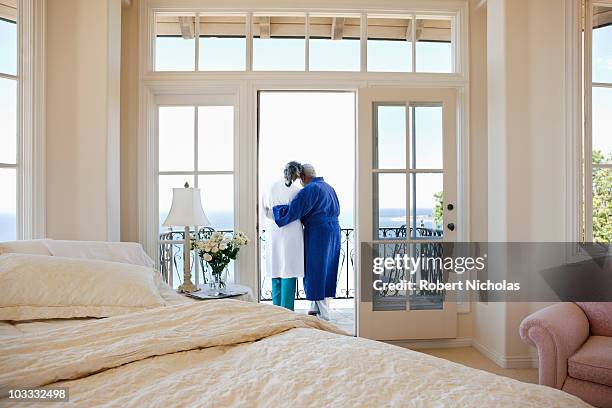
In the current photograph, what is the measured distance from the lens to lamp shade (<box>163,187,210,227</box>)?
9.45 feet

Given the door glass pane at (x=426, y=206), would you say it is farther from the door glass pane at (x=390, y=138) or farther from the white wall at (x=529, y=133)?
the white wall at (x=529, y=133)

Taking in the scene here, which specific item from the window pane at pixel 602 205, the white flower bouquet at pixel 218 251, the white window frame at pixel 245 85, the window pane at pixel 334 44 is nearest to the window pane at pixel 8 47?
the white window frame at pixel 245 85

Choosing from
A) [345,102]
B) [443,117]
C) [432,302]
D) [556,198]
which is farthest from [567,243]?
[345,102]

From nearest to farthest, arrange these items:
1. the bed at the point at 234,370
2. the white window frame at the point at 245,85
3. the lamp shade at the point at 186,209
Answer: the bed at the point at 234,370 < the lamp shade at the point at 186,209 < the white window frame at the point at 245,85

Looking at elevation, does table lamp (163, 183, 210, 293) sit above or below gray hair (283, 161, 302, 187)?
below

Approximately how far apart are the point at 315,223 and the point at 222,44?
1691 mm

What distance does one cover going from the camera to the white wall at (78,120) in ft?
9.55

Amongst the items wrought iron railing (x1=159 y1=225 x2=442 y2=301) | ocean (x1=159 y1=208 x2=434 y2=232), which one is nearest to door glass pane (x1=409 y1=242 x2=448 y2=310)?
wrought iron railing (x1=159 y1=225 x2=442 y2=301)

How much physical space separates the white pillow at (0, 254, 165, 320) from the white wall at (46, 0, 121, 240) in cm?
107

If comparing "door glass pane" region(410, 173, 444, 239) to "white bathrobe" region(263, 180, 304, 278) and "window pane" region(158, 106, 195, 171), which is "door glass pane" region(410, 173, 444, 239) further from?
"window pane" region(158, 106, 195, 171)

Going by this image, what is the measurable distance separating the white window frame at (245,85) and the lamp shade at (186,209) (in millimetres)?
601

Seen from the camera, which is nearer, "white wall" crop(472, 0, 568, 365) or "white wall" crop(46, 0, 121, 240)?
"white wall" crop(46, 0, 121, 240)

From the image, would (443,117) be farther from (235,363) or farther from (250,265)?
(235,363)

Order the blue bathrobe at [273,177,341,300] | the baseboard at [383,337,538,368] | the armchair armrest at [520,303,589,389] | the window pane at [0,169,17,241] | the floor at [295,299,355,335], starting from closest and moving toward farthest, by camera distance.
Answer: the armchair armrest at [520,303,589,389], the window pane at [0,169,17,241], the baseboard at [383,337,538,368], the blue bathrobe at [273,177,341,300], the floor at [295,299,355,335]
